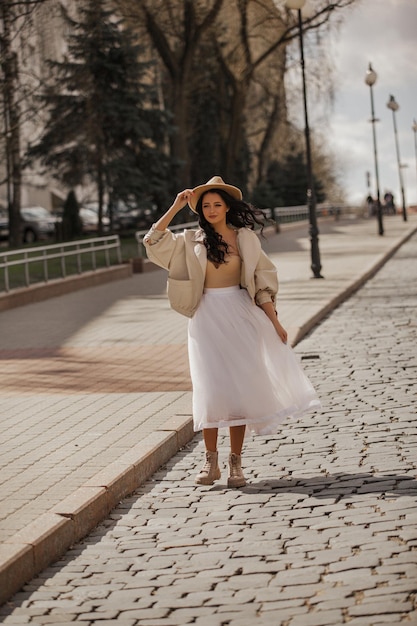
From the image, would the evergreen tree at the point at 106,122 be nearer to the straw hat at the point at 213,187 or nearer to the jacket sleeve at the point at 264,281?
the straw hat at the point at 213,187

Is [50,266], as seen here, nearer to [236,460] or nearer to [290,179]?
[236,460]

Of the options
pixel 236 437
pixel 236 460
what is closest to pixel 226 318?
pixel 236 437

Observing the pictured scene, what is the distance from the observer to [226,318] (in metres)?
8.05

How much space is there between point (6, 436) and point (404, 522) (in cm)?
380

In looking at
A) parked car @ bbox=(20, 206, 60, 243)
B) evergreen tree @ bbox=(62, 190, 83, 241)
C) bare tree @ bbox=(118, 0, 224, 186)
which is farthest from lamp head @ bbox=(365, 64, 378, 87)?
parked car @ bbox=(20, 206, 60, 243)

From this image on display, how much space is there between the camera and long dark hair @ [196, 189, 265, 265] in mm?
8023

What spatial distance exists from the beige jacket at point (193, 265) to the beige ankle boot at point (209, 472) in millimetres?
852

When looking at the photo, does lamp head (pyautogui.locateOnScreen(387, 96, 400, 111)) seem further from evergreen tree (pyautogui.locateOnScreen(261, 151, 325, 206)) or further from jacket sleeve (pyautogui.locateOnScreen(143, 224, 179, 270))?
jacket sleeve (pyautogui.locateOnScreen(143, 224, 179, 270))

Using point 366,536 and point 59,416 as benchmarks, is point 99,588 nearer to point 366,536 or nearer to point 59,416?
point 366,536

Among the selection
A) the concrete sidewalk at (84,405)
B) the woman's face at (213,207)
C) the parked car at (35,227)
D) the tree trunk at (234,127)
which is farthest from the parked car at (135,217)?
the woman's face at (213,207)

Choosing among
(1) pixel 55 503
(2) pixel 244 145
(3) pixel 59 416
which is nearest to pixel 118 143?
(2) pixel 244 145

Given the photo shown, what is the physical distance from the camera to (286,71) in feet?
170

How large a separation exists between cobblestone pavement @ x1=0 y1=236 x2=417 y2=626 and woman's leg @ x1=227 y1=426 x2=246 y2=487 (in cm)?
11

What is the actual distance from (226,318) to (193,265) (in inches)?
14.6
